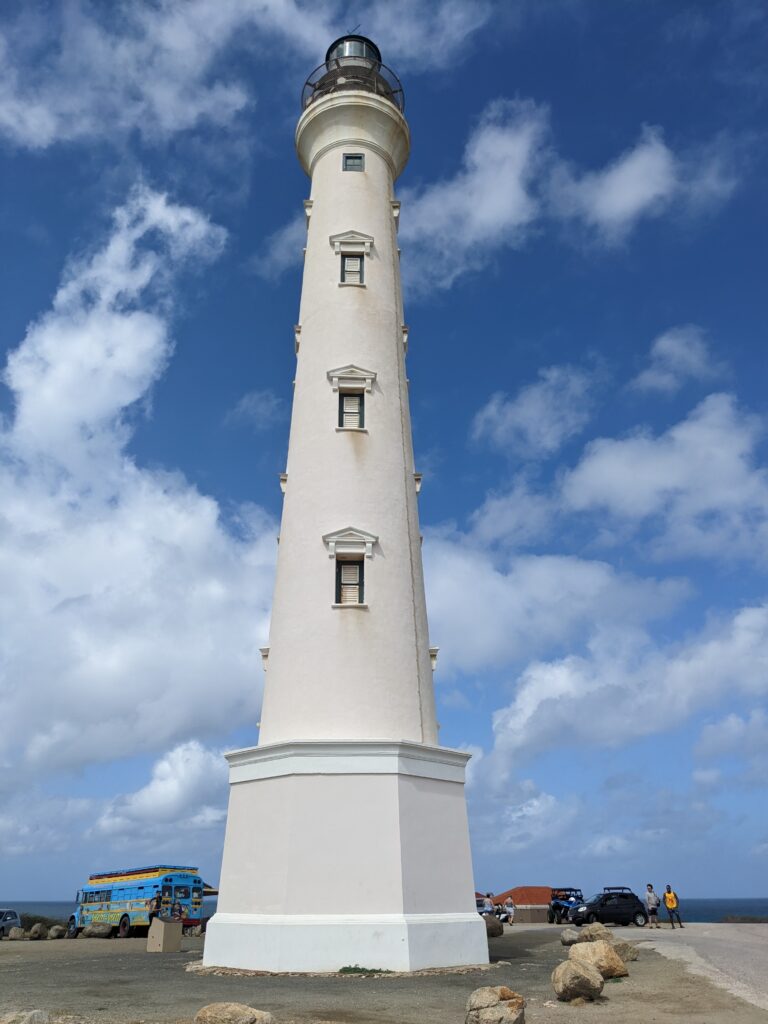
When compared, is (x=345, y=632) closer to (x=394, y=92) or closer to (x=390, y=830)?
(x=390, y=830)

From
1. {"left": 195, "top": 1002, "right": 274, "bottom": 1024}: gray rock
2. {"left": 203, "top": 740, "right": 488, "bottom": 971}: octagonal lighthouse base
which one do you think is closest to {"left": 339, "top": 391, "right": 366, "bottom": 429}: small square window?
{"left": 203, "top": 740, "right": 488, "bottom": 971}: octagonal lighthouse base

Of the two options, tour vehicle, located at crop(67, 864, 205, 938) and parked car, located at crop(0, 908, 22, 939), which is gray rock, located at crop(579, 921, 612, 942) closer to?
tour vehicle, located at crop(67, 864, 205, 938)

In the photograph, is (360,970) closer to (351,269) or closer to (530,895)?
(351,269)

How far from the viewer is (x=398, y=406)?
23391 millimetres

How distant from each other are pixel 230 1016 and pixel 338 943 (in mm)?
7715

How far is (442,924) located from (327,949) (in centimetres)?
251

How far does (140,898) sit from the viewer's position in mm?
37875

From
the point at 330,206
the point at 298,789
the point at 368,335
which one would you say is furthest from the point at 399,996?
the point at 330,206

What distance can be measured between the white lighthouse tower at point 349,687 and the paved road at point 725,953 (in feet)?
16.6

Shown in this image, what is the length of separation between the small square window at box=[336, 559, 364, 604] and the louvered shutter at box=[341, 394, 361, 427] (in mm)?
3902

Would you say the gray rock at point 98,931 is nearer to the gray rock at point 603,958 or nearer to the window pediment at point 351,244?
the gray rock at point 603,958

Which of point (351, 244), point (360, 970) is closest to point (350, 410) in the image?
point (351, 244)

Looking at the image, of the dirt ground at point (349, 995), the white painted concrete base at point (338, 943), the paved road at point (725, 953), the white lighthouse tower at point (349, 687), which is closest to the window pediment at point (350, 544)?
the white lighthouse tower at point (349, 687)

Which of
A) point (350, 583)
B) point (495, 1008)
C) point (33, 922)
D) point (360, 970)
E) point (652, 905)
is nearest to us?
point (495, 1008)
